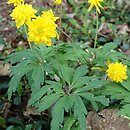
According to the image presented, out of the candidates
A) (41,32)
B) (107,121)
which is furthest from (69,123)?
(41,32)

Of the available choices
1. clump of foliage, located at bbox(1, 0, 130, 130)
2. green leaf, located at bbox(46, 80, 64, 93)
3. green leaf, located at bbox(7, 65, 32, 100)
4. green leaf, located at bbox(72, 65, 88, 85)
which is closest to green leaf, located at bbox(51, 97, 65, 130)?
clump of foliage, located at bbox(1, 0, 130, 130)

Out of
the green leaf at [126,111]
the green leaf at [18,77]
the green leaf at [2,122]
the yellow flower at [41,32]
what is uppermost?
the yellow flower at [41,32]

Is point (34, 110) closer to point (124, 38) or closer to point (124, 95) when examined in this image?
point (124, 95)

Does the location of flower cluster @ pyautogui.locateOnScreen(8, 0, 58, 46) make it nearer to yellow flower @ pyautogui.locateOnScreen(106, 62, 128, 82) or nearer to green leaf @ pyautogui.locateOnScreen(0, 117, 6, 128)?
yellow flower @ pyautogui.locateOnScreen(106, 62, 128, 82)

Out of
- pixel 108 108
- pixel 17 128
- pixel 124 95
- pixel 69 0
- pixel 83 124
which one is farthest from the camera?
pixel 69 0

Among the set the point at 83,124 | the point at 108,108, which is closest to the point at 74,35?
the point at 108,108

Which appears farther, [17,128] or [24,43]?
[24,43]

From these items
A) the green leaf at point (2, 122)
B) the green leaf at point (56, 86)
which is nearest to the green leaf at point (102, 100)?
the green leaf at point (56, 86)

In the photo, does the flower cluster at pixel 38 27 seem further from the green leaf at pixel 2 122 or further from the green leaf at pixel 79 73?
the green leaf at pixel 2 122
